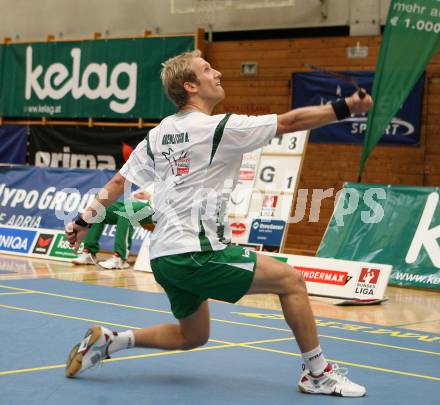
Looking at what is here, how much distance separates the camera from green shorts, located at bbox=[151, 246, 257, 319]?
4.89 meters

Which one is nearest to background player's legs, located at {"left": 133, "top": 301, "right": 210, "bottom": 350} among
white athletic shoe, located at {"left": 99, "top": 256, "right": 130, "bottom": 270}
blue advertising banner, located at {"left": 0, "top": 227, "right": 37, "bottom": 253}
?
white athletic shoe, located at {"left": 99, "top": 256, "right": 130, "bottom": 270}

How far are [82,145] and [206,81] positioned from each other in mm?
12771

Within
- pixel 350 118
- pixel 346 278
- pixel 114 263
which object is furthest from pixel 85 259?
pixel 350 118

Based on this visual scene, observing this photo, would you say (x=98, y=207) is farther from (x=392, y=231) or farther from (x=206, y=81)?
(x=392, y=231)

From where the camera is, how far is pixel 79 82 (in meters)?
17.8

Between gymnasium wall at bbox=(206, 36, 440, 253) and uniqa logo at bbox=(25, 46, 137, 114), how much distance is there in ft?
6.21

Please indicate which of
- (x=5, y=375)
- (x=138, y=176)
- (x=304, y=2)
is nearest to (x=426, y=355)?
(x=138, y=176)

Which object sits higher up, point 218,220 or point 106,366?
point 218,220

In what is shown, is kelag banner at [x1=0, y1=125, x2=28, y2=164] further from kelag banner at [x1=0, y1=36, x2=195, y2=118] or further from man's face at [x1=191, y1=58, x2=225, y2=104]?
man's face at [x1=191, y1=58, x2=225, y2=104]

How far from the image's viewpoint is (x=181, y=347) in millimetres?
5316

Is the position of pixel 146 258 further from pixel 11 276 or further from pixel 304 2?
pixel 304 2

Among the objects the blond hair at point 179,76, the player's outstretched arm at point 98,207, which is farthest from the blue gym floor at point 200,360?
the blond hair at point 179,76

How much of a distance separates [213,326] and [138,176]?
252cm

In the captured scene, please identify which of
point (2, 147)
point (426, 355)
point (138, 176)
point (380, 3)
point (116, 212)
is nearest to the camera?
point (138, 176)
